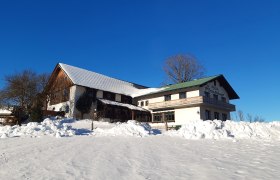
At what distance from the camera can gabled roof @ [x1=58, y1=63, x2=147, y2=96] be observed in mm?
39619

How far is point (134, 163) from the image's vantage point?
7754mm

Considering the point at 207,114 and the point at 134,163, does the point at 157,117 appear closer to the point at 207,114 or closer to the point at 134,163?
the point at 207,114

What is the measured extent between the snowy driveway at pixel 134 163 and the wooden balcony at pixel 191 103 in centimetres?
2648

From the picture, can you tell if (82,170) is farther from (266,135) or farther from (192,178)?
(266,135)

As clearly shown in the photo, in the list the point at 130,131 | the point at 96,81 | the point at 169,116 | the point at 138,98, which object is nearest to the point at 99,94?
the point at 96,81

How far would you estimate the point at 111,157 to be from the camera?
338 inches

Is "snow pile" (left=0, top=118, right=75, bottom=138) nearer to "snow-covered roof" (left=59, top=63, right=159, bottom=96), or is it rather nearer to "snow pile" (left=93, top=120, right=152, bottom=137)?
"snow pile" (left=93, top=120, right=152, bottom=137)

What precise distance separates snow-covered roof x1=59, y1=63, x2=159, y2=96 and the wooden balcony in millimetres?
7000

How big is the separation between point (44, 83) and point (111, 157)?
1317 inches

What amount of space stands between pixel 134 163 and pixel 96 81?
3592 cm

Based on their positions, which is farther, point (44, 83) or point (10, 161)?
point (44, 83)

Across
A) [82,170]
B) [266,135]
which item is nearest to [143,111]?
[266,135]

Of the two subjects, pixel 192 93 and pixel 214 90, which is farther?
pixel 214 90

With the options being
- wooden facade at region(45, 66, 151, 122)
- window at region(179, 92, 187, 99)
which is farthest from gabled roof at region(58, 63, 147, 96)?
window at region(179, 92, 187, 99)
